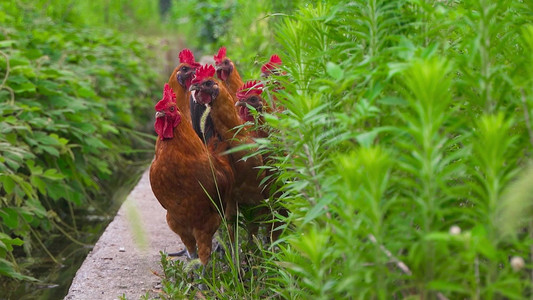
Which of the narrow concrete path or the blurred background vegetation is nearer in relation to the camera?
the blurred background vegetation

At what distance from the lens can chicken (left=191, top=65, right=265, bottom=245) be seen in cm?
390

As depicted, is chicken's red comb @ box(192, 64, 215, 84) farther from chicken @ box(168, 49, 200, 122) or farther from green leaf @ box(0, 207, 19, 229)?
green leaf @ box(0, 207, 19, 229)

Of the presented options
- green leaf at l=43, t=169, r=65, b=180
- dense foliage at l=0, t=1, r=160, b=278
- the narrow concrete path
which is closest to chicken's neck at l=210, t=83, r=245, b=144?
the narrow concrete path

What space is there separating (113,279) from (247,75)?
190 centimetres

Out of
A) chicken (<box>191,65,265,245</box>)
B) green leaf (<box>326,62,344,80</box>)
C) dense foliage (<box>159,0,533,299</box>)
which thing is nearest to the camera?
dense foliage (<box>159,0,533,299</box>)

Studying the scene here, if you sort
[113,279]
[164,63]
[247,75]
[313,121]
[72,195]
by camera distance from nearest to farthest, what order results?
1. [313,121]
2. [113,279]
3. [247,75]
4. [72,195]
5. [164,63]

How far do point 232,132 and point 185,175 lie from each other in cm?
42

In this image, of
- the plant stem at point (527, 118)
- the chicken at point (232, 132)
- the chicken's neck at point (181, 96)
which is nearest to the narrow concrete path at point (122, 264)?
the chicken at point (232, 132)

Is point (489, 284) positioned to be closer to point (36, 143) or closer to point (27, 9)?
point (36, 143)

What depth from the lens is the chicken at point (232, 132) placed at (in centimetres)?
390

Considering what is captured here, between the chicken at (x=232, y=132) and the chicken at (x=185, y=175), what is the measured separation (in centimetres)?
12

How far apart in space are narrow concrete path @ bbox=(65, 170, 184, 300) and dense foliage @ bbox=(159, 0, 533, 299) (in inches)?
48.7

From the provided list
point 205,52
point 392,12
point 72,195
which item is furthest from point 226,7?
point 392,12

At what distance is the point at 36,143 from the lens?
536cm
